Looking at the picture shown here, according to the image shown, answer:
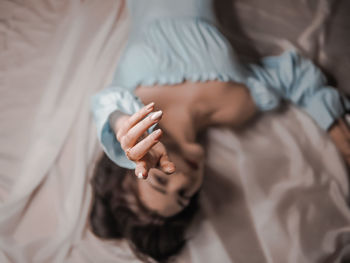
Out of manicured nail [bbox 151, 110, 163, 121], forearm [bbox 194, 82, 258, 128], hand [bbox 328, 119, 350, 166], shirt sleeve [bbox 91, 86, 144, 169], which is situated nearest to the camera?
manicured nail [bbox 151, 110, 163, 121]

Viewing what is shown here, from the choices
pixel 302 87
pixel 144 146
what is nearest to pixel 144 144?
pixel 144 146

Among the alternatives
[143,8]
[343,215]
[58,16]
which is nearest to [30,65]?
[58,16]

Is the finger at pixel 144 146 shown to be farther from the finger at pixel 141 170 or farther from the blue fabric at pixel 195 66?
the blue fabric at pixel 195 66

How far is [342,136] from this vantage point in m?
0.97

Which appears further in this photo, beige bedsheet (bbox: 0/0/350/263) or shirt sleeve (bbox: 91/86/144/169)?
beige bedsheet (bbox: 0/0/350/263)

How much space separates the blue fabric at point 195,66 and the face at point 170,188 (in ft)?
0.51

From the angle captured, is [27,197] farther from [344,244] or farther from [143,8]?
[344,244]

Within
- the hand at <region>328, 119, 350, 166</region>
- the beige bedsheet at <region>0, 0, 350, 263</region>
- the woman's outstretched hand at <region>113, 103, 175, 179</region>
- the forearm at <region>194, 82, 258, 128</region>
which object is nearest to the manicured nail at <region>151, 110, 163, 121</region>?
the woman's outstretched hand at <region>113, 103, 175, 179</region>

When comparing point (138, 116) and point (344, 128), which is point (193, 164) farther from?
point (344, 128)

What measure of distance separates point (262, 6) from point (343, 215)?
2.34 feet

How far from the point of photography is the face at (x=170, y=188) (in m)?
0.72

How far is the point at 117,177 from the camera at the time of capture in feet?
2.58

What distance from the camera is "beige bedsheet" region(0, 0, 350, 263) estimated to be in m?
0.88

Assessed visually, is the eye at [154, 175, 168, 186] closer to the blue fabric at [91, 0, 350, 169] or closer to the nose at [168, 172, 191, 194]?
the nose at [168, 172, 191, 194]
